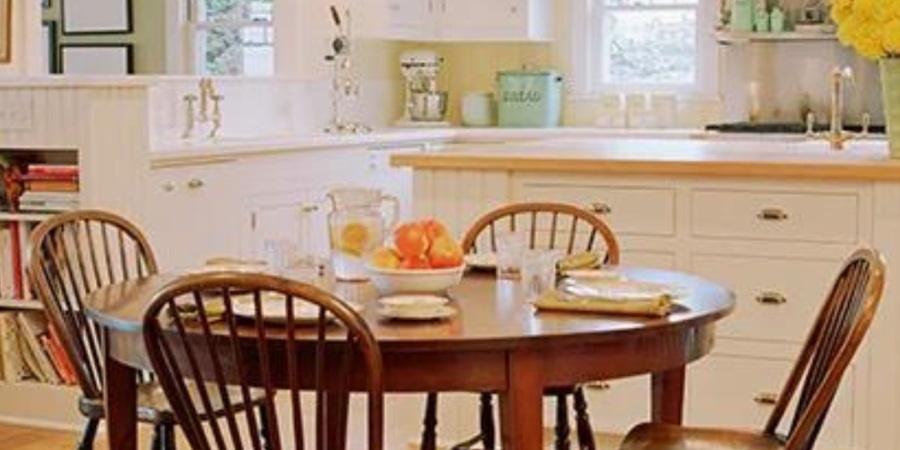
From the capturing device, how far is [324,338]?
2.28 meters

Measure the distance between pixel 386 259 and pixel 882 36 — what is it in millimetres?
1722

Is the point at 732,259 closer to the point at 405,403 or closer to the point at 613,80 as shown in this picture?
the point at 405,403

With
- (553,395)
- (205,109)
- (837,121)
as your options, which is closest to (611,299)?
(553,395)

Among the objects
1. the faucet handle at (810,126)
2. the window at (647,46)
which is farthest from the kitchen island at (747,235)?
the window at (647,46)

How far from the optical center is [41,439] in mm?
4652

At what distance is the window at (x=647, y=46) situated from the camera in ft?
24.5

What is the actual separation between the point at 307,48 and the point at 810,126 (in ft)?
7.74

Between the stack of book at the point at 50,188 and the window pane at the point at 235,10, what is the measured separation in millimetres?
2770

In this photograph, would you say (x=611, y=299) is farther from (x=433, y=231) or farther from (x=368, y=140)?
(x=368, y=140)

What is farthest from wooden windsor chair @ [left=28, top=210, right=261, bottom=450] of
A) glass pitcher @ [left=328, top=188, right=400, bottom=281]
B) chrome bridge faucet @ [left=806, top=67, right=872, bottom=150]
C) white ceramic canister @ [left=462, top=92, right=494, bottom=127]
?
white ceramic canister @ [left=462, top=92, right=494, bottom=127]

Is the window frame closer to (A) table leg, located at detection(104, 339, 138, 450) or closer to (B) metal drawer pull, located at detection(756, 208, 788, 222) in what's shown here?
(B) metal drawer pull, located at detection(756, 208, 788, 222)

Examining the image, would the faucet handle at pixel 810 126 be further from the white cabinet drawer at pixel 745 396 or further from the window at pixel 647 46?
the white cabinet drawer at pixel 745 396

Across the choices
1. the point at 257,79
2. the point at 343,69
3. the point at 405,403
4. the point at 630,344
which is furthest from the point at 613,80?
the point at 630,344

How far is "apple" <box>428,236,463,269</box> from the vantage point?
2.77 meters
